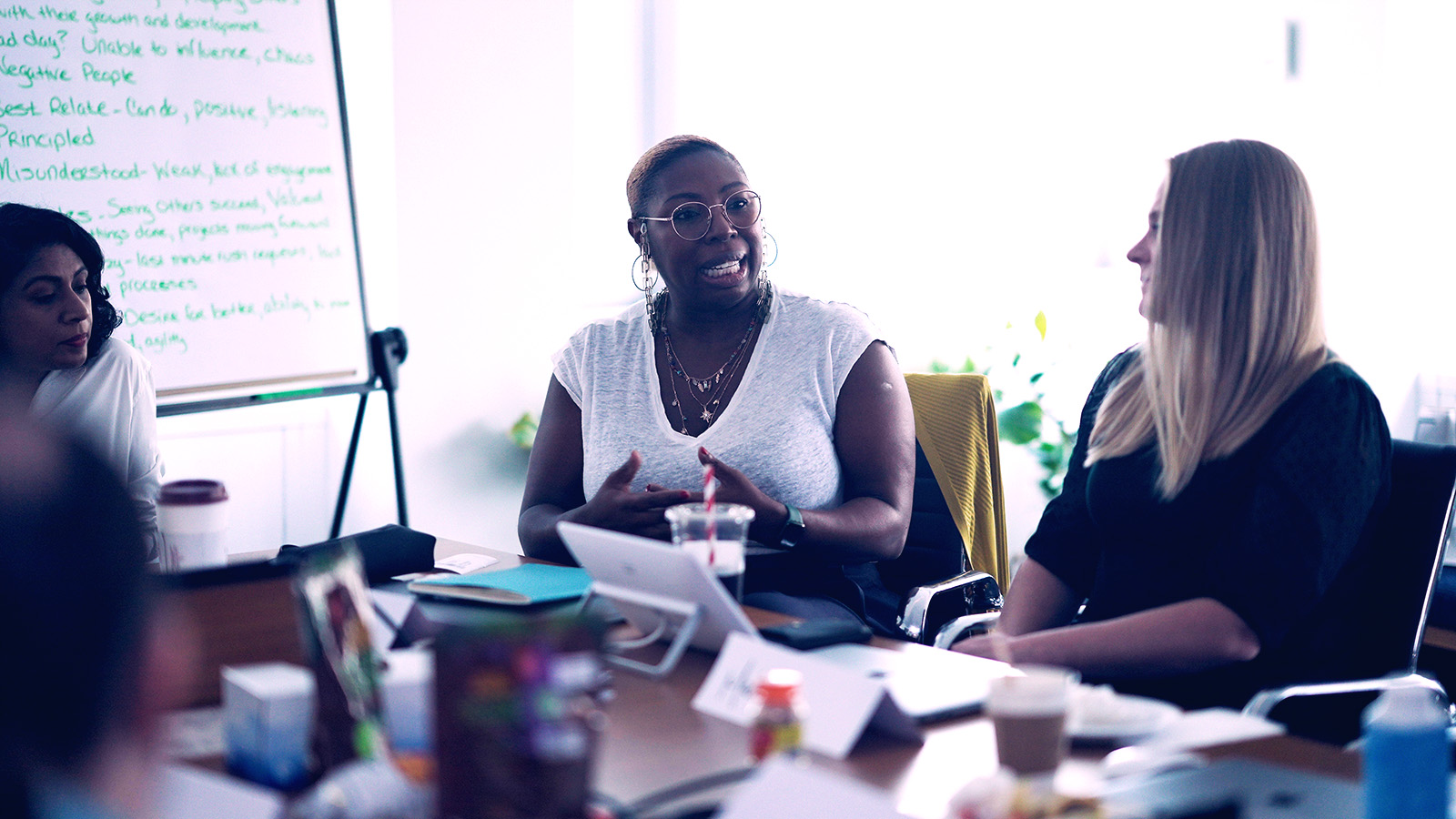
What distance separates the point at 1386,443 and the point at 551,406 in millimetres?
1310

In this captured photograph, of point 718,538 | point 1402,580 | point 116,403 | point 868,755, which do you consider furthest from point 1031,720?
point 116,403

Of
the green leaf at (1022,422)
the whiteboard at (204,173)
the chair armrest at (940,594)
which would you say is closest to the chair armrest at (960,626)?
the chair armrest at (940,594)

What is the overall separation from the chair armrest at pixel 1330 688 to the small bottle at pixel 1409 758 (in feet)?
1.68

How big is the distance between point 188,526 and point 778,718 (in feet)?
2.47

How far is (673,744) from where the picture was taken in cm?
108

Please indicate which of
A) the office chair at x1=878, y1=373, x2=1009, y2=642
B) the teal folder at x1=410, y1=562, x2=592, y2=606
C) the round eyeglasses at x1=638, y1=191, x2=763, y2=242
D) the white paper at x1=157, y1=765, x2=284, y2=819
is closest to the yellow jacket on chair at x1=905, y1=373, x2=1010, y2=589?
the office chair at x1=878, y1=373, x2=1009, y2=642

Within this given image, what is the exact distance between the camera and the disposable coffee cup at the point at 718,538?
1423mm

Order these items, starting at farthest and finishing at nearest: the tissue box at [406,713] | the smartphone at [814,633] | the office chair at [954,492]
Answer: the office chair at [954,492], the smartphone at [814,633], the tissue box at [406,713]

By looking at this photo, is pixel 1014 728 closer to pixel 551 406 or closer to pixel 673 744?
pixel 673 744

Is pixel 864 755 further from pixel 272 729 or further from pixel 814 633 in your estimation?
pixel 272 729

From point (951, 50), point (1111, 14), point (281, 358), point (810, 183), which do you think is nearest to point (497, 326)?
point (281, 358)

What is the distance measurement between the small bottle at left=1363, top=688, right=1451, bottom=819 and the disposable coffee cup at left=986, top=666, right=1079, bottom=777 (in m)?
0.22

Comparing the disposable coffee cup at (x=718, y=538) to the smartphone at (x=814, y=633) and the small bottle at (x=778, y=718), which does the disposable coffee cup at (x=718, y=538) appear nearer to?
the smartphone at (x=814, y=633)

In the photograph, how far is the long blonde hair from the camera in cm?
151
